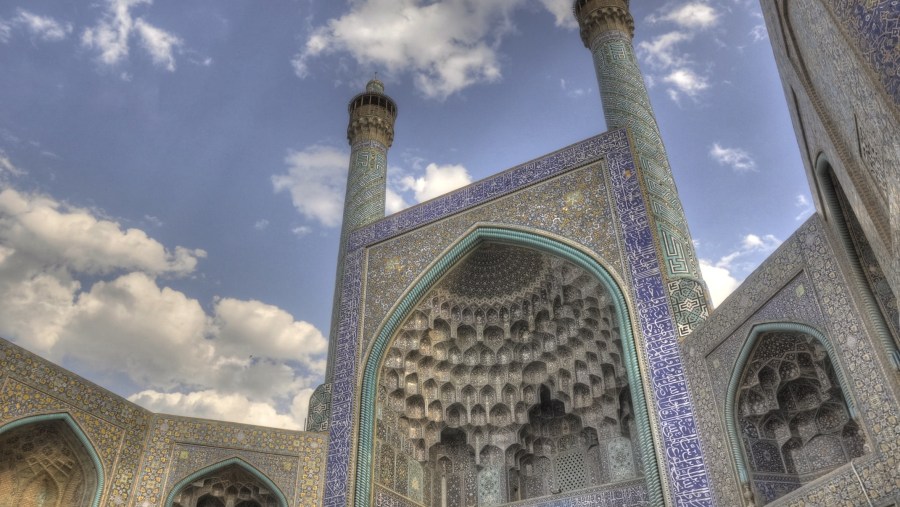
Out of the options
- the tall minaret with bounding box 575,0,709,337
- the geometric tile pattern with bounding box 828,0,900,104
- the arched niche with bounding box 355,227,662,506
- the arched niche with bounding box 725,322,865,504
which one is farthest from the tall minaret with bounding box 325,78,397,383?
the geometric tile pattern with bounding box 828,0,900,104

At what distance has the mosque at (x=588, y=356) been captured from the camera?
4016 mm

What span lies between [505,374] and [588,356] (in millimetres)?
1251

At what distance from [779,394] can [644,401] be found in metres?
1.23

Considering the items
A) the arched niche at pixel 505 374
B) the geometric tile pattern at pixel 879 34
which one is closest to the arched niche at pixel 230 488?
the arched niche at pixel 505 374

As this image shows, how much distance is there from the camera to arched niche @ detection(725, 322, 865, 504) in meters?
5.12

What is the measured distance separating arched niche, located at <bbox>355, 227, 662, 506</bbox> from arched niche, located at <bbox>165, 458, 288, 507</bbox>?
107 cm

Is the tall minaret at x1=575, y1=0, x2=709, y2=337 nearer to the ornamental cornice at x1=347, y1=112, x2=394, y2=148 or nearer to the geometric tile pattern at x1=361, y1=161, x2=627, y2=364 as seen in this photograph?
the geometric tile pattern at x1=361, y1=161, x2=627, y2=364

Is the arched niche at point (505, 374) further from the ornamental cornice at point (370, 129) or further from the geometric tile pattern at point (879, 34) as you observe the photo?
the geometric tile pattern at point (879, 34)

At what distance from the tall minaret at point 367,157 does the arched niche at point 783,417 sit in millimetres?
5802

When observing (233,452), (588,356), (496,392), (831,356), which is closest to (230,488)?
(233,452)

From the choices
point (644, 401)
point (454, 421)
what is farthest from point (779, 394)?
point (454, 421)

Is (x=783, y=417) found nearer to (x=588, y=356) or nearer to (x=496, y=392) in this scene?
(x=588, y=356)

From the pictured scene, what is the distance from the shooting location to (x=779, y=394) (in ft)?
17.7

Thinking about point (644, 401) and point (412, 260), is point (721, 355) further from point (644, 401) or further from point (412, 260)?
point (412, 260)
